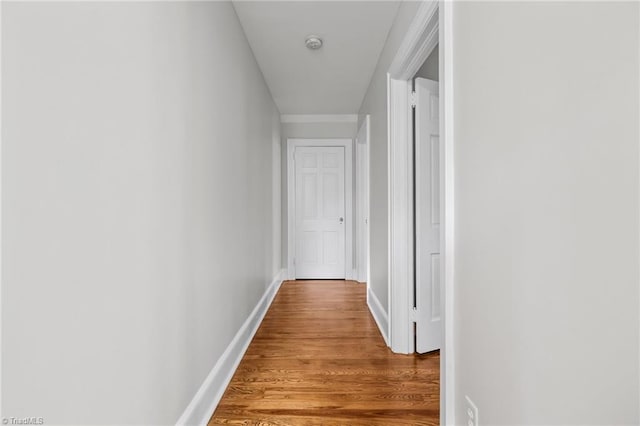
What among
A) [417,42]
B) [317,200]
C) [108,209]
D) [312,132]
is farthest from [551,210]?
[312,132]

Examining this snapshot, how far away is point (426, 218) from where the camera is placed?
Result: 2.43 m

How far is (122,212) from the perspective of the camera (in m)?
0.99

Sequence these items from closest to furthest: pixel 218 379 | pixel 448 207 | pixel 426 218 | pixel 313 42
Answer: pixel 448 207, pixel 218 379, pixel 426 218, pixel 313 42

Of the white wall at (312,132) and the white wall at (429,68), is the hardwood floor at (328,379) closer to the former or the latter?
the white wall at (429,68)

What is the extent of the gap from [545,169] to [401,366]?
1.76 metres

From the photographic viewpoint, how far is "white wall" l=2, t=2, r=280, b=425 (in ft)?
2.25

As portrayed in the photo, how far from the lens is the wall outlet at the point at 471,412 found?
1.20 m

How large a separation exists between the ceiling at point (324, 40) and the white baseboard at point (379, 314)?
219 centimetres

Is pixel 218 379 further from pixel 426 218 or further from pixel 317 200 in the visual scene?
pixel 317 200

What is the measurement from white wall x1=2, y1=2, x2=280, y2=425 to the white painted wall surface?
4.13ft

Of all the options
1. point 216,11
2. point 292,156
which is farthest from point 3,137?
point 292,156

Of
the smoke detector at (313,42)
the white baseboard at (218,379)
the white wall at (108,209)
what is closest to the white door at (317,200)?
the white baseboard at (218,379)

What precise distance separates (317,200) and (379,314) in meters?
2.39

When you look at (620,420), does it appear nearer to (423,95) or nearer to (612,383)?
(612,383)
